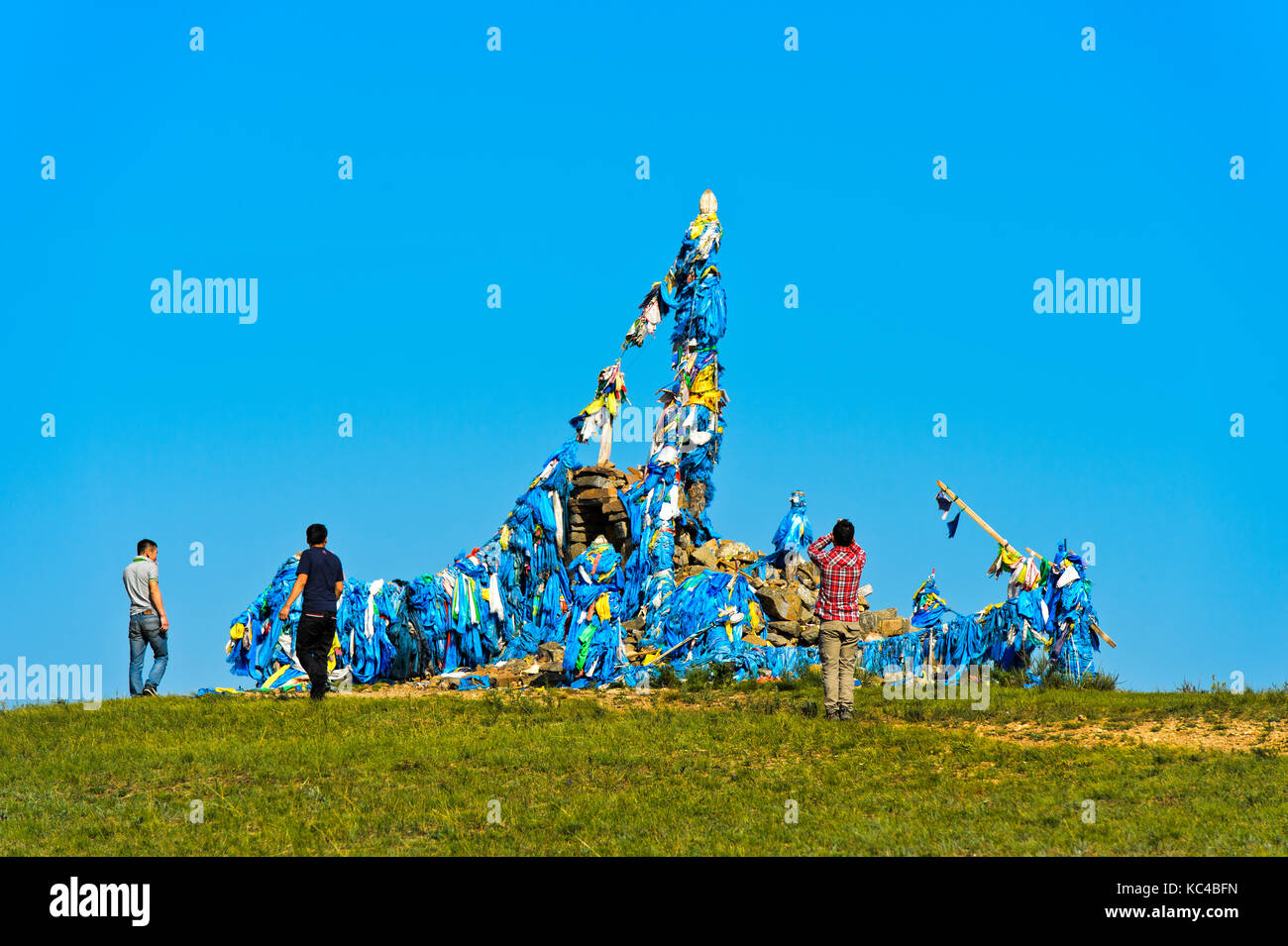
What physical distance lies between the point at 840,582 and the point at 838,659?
779 mm

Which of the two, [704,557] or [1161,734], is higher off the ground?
[704,557]

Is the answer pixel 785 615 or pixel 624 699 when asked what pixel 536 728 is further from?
pixel 785 615

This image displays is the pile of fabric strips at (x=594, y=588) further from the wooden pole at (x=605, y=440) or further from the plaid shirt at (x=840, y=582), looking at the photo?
the plaid shirt at (x=840, y=582)

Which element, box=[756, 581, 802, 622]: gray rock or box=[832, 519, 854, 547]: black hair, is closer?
box=[832, 519, 854, 547]: black hair

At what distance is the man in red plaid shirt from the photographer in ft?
42.5

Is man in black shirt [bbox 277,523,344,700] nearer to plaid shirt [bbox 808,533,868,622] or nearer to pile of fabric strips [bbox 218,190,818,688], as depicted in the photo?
pile of fabric strips [bbox 218,190,818,688]

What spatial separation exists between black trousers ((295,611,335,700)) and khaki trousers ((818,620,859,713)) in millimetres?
5579

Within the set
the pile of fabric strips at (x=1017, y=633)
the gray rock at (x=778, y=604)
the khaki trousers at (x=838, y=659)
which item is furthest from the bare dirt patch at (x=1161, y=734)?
the gray rock at (x=778, y=604)

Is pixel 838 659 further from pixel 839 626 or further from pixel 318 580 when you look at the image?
pixel 318 580

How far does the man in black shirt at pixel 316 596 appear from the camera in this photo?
14297mm

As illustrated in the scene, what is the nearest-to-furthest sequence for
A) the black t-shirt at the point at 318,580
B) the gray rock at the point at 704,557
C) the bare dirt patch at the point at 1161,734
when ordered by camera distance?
the bare dirt patch at the point at 1161,734 → the black t-shirt at the point at 318,580 → the gray rock at the point at 704,557

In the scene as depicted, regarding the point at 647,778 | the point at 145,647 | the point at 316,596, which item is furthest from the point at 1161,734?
the point at 145,647

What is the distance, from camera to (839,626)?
12945 millimetres

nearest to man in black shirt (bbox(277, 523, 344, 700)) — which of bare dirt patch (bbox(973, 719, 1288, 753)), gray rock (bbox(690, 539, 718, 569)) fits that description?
bare dirt patch (bbox(973, 719, 1288, 753))
